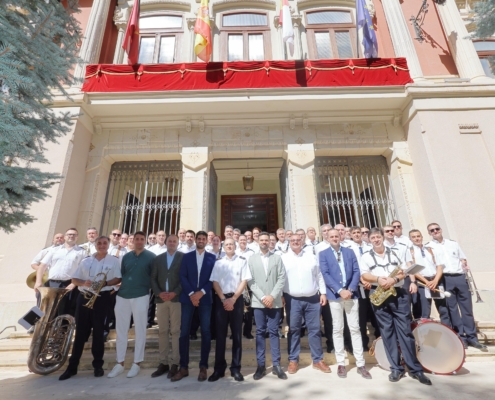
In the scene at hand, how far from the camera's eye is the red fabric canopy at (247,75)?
7.97m

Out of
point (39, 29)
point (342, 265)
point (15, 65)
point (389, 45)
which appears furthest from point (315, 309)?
point (389, 45)

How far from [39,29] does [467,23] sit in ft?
41.9

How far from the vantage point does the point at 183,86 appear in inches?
313

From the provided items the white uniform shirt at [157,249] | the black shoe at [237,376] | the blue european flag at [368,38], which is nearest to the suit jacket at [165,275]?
the black shoe at [237,376]

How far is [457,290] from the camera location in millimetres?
4500

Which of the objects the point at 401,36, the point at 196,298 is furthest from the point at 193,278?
the point at 401,36

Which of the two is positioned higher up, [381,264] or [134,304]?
[381,264]

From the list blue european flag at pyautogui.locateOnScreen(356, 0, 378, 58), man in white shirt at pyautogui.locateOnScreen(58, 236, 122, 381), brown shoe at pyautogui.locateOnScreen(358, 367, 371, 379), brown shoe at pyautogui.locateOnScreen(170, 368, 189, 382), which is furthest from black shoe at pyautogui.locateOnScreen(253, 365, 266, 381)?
blue european flag at pyautogui.locateOnScreen(356, 0, 378, 58)

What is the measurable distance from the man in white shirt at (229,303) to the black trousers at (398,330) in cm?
183

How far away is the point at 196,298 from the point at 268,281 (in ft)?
3.32

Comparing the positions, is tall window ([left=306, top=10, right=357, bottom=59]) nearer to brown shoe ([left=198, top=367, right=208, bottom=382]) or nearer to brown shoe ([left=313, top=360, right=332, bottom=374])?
brown shoe ([left=313, top=360, right=332, bottom=374])

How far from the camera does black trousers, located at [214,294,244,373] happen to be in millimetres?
3504

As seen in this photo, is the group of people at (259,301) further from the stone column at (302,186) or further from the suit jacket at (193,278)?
the stone column at (302,186)

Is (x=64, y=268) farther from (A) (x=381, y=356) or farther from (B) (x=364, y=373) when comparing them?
(A) (x=381, y=356)
